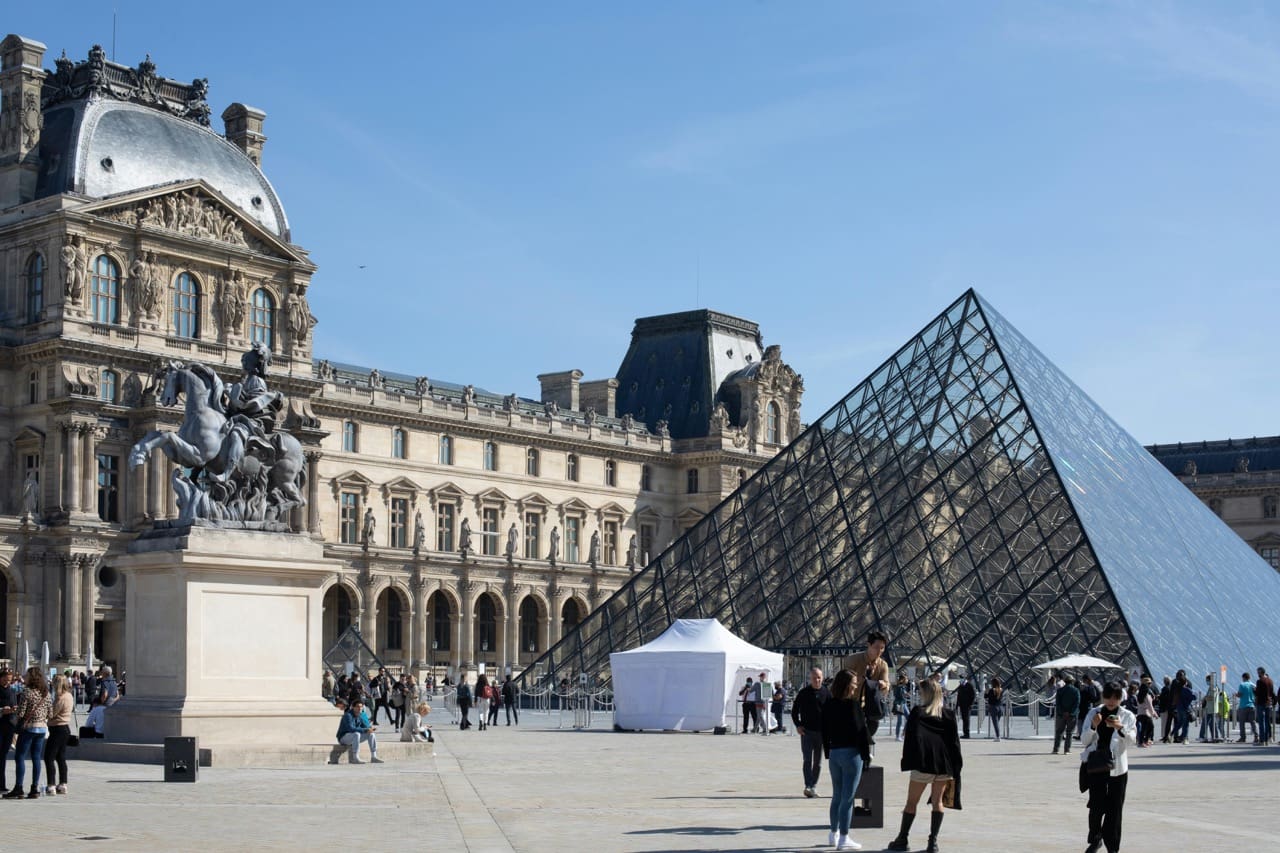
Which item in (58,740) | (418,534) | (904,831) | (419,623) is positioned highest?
(418,534)

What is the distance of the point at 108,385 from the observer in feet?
186

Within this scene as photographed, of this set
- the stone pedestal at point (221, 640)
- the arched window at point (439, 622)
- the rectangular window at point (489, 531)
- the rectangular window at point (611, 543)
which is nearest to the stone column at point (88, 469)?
the arched window at point (439, 622)

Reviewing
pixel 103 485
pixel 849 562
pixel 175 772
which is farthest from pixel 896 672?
pixel 103 485

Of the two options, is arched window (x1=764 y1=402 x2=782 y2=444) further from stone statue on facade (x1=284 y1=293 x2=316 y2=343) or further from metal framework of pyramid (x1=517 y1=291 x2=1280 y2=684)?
metal framework of pyramid (x1=517 y1=291 x2=1280 y2=684)

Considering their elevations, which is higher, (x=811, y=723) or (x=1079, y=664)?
(x=1079, y=664)

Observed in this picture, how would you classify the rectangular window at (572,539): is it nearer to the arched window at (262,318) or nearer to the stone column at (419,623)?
the stone column at (419,623)

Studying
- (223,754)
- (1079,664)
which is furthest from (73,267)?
(223,754)

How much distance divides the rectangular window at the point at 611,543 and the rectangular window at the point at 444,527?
335 inches

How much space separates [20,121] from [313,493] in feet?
47.0

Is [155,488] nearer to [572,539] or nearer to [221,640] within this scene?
[572,539]

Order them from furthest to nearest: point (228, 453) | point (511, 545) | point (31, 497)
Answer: point (511, 545) < point (31, 497) < point (228, 453)

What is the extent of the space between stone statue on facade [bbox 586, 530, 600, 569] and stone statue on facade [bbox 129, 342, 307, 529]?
5306cm

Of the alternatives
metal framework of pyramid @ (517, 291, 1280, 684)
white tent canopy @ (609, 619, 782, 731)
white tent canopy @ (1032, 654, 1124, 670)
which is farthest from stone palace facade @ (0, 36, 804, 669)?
white tent canopy @ (1032, 654, 1124, 670)

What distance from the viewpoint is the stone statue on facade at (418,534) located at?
68688 millimetres
